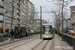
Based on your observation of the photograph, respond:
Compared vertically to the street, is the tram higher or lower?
higher

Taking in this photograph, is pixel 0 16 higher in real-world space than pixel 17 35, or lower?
higher

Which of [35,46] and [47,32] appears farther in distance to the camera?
[47,32]

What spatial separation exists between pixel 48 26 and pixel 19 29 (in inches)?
235

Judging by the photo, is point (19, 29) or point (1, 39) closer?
point (1, 39)

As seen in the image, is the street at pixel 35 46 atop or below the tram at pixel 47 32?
below

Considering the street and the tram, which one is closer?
the street

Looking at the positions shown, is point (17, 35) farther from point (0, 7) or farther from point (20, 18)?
point (20, 18)

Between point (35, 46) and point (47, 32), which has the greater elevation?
point (47, 32)

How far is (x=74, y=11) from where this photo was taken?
11000 millimetres

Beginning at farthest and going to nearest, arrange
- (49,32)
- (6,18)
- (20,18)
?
(20,18), (6,18), (49,32)

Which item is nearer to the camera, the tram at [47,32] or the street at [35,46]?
the street at [35,46]

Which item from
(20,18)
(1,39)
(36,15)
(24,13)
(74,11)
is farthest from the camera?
(24,13)

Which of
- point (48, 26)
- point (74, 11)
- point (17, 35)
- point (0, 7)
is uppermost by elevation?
point (0, 7)

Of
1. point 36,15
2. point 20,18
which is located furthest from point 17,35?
point 20,18
